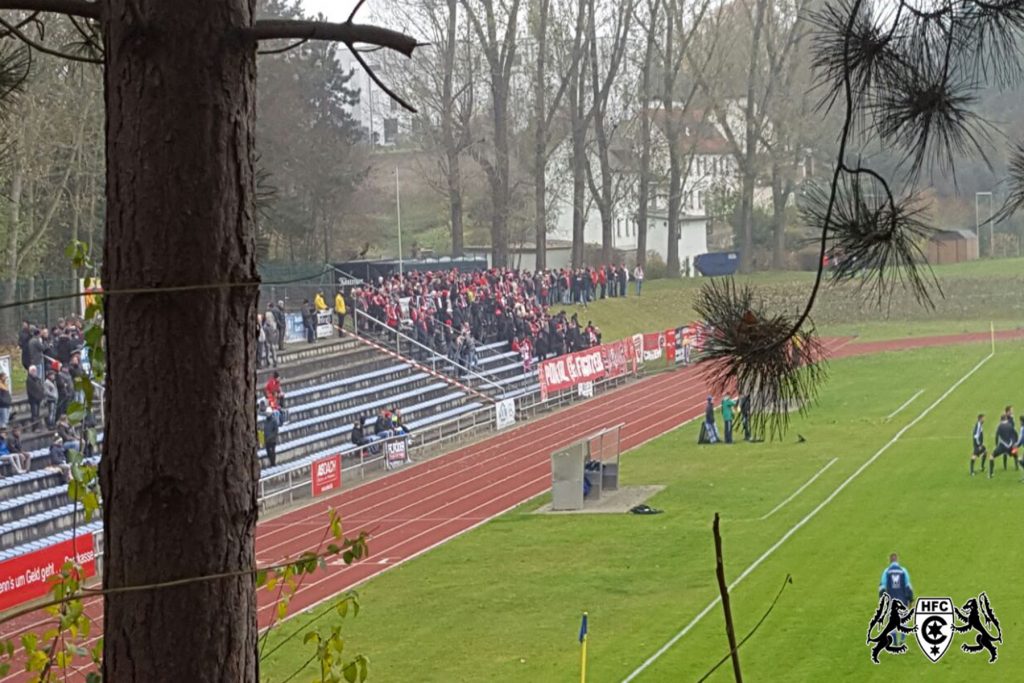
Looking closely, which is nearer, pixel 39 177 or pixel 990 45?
pixel 990 45

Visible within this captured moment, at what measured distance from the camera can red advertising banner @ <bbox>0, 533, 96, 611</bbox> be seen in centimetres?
1638

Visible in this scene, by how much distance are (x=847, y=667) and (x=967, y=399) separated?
72.2ft

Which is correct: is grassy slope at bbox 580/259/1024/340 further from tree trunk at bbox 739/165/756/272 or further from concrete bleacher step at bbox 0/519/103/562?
concrete bleacher step at bbox 0/519/103/562

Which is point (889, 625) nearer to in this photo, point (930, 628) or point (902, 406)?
point (930, 628)

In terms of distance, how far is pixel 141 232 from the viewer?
2.34 metres

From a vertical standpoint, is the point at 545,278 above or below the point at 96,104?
below

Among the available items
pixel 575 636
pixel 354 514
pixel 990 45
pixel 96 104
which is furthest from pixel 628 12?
pixel 990 45

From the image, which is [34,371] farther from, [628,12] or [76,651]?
[628,12]

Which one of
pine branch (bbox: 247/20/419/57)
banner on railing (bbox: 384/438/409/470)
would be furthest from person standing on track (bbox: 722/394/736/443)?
banner on railing (bbox: 384/438/409/470)

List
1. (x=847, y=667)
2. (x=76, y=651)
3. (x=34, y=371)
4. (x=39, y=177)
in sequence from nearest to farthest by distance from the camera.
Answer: (x=76, y=651) < (x=847, y=667) < (x=34, y=371) < (x=39, y=177)

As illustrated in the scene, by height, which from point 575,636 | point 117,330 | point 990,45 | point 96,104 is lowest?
point 575,636

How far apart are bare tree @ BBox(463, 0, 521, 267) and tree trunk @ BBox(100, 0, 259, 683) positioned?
153ft

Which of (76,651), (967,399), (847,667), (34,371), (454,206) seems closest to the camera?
(76,651)

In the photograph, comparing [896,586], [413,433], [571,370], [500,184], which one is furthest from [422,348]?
[896,586]
